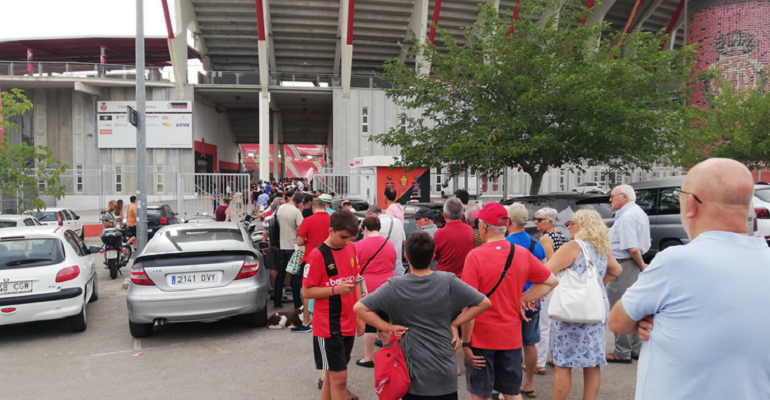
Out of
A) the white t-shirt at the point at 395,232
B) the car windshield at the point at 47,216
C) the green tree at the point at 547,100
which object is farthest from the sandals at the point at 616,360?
the car windshield at the point at 47,216

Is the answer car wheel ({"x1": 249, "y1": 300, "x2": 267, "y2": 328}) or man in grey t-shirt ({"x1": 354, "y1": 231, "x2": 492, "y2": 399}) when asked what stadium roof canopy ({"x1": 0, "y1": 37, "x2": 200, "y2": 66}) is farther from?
man in grey t-shirt ({"x1": 354, "y1": 231, "x2": 492, "y2": 399})

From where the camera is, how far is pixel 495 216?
Answer: 3.49 m

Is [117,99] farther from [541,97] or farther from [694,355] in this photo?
[694,355]

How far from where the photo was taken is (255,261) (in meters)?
6.02

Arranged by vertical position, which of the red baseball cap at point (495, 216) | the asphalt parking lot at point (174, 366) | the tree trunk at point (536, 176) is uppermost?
Result: the tree trunk at point (536, 176)

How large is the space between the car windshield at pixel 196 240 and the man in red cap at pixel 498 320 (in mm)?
3754

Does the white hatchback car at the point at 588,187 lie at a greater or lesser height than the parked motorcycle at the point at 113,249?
greater

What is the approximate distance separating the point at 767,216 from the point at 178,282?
9.50 m

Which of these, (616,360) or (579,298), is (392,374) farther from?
(616,360)

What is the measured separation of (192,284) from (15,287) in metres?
2.07

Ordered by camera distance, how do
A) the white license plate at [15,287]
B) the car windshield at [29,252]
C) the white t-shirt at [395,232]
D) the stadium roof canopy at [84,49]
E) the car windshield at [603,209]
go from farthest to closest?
the stadium roof canopy at [84,49]
the car windshield at [603,209]
the car windshield at [29,252]
the white license plate at [15,287]
the white t-shirt at [395,232]

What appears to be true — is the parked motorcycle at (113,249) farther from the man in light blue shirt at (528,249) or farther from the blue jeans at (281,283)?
the man in light blue shirt at (528,249)

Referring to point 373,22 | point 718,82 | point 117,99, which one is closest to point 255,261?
point 718,82

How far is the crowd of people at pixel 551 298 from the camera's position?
1.56m
